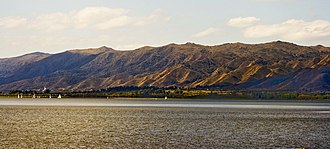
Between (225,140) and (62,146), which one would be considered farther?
(225,140)

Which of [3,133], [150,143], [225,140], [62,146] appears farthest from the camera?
[3,133]

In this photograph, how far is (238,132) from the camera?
86.8 meters

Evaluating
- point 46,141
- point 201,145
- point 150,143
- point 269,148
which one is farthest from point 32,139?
point 269,148

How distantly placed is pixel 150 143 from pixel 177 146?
4366 mm

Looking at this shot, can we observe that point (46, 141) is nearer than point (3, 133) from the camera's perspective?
Yes

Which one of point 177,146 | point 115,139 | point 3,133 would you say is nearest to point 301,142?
point 177,146

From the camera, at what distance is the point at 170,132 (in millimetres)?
85562

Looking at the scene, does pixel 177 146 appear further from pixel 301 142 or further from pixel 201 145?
pixel 301 142

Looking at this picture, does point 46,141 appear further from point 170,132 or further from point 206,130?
point 206,130

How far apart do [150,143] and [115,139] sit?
6.79 meters

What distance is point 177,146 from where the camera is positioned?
214 ft

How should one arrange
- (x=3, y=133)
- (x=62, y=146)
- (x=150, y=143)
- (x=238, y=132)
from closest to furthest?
(x=62, y=146), (x=150, y=143), (x=3, y=133), (x=238, y=132)

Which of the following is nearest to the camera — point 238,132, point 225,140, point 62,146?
point 62,146

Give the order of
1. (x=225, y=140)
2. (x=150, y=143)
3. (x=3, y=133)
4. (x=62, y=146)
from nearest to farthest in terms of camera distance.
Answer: (x=62, y=146) < (x=150, y=143) < (x=225, y=140) < (x=3, y=133)
